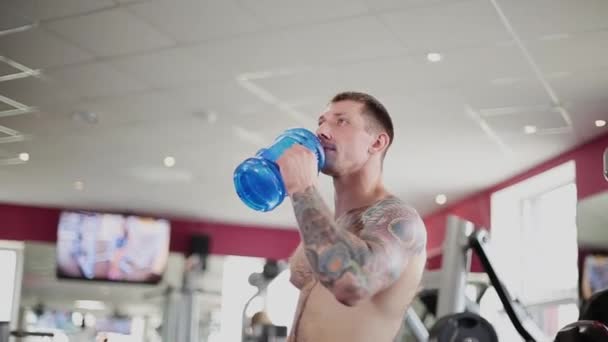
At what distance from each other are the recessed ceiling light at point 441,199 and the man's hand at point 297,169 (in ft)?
23.7

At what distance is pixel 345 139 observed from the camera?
163 centimetres

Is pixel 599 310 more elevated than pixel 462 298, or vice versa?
pixel 462 298

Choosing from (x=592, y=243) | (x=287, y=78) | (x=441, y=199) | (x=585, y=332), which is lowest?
(x=585, y=332)

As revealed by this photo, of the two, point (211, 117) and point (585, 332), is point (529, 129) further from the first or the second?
point (585, 332)

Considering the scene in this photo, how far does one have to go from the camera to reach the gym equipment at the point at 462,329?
386cm

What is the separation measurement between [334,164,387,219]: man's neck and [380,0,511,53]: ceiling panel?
8.62ft

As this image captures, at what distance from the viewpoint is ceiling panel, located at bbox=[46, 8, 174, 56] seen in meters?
4.48

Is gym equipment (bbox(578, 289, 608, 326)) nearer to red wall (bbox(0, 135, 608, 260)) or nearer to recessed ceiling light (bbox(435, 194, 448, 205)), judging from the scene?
red wall (bbox(0, 135, 608, 260))

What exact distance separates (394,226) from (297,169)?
22 cm

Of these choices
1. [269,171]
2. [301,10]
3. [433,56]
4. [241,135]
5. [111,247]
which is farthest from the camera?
[111,247]

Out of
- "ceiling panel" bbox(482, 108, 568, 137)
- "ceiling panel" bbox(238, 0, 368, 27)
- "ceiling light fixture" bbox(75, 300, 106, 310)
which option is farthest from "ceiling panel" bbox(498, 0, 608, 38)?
"ceiling light fixture" bbox(75, 300, 106, 310)

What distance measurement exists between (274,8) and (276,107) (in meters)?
1.72

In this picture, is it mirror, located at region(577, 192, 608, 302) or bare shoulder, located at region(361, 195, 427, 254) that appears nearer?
bare shoulder, located at region(361, 195, 427, 254)

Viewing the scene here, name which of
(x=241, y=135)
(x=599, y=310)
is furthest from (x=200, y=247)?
(x=599, y=310)
